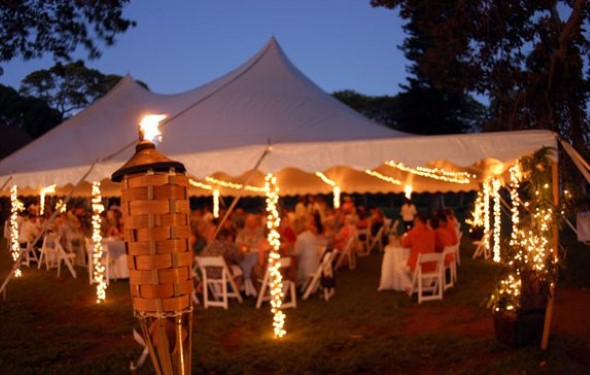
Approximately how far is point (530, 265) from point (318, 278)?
385 centimetres

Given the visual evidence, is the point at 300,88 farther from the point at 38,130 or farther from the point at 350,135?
the point at 38,130

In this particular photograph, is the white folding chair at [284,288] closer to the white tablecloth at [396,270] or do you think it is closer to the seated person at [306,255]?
the seated person at [306,255]

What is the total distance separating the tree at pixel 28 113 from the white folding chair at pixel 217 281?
109 ft

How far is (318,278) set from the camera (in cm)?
888

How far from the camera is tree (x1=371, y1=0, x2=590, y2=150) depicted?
41.4 ft


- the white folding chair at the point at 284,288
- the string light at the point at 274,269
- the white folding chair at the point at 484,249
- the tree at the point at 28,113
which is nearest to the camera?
→ the string light at the point at 274,269

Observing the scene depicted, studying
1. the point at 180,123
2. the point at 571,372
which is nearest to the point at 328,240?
the point at 180,123

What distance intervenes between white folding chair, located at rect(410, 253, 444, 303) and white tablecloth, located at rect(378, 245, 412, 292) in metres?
0.23

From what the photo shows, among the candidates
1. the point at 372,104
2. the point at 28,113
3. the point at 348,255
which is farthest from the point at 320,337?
→ the point at 372,104

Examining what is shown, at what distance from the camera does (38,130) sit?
39250 mm

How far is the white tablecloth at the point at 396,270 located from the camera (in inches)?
362

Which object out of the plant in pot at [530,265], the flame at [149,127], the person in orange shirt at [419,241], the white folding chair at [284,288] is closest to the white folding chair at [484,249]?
the person in orange shirt at [419,241]

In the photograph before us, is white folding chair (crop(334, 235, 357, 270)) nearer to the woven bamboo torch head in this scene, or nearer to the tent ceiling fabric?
the tent ceiling fabric

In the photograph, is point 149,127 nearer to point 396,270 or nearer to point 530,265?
point 530,265
